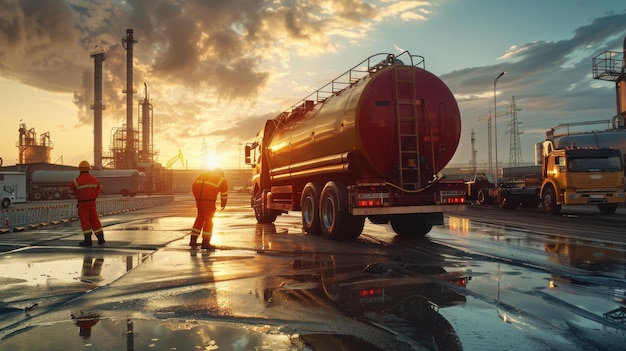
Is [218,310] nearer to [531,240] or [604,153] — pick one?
[531,240]

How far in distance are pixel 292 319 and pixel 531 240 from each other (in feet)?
26.0

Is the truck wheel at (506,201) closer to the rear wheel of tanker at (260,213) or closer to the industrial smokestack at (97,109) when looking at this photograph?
the rear wheel of tanker at (260,213)

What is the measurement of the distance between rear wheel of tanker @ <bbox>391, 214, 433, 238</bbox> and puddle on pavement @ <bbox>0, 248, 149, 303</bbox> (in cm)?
633

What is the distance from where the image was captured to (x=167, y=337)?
3.64 metres

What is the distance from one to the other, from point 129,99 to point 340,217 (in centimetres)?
6267

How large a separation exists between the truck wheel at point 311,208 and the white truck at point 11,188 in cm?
2984

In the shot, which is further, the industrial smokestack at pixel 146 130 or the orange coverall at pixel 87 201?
the industrial smokestack at pixel 146 130

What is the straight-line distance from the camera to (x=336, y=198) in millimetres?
10398

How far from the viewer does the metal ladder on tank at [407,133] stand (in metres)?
10.3

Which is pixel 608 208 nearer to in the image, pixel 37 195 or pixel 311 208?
pixel 311 208

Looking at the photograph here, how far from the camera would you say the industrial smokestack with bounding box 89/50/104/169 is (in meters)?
64.4

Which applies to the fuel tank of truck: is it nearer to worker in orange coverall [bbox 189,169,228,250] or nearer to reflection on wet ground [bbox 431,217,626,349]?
reflection on wet ground [bbox 431,217,626,349]

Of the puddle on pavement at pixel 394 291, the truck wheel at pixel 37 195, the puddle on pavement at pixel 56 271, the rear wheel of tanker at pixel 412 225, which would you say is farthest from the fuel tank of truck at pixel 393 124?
the truck wheel at pixel 37 195

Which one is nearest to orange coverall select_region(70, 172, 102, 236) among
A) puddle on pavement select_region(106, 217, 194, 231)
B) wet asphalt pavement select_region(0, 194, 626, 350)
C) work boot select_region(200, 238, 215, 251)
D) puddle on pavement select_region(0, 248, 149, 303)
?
wet asphalt pavement select_region(0, 194, 626, 350)
